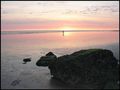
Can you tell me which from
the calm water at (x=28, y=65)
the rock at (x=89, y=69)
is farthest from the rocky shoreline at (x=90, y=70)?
the calm water at (x=28, y=65)

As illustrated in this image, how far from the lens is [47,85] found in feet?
121

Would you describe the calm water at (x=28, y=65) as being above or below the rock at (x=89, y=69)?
below

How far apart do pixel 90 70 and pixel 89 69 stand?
0.51 ft

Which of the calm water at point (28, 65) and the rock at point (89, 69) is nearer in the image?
the rock at point (89, 69)

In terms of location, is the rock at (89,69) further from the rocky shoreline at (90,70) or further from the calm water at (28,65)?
the calm water at (28,65)

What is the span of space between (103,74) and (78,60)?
3281mm

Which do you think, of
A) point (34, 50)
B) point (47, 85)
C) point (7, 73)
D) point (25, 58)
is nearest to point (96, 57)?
point (47, 85)

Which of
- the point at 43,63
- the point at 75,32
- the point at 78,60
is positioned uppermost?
the point at 78,60

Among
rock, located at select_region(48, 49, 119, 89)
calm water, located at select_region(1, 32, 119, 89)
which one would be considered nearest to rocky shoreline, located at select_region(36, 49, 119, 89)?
rock, located at select_region(48, 49, 119, 89)

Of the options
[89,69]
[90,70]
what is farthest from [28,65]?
[90,70]

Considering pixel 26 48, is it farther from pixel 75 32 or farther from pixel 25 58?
pixel 75 32

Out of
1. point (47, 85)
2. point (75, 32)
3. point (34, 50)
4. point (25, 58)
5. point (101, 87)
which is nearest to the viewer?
point (101, 87)

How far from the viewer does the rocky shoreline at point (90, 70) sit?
1358 inches

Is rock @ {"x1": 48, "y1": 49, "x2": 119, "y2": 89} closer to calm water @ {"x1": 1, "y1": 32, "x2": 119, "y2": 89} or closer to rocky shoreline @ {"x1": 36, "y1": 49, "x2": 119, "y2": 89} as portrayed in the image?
rocky shoreline @ {"x1": 36, "y1": 49, "x2": 119, "y2": 89}
